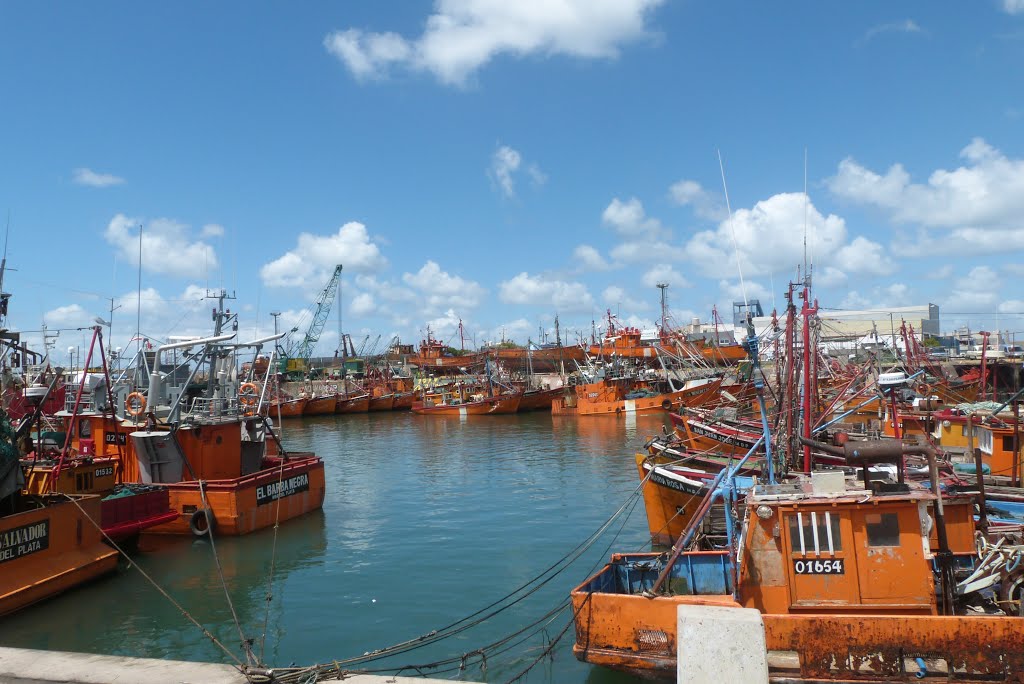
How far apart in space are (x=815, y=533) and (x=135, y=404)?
19614 mm

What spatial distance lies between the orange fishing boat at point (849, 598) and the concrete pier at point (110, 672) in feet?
17.1

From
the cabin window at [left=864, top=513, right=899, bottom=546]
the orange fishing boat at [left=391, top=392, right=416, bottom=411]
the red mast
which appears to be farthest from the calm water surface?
the orange fishing boat at [left=391, top=392, right=416, bottom=411]

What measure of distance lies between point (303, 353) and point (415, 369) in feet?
69.8

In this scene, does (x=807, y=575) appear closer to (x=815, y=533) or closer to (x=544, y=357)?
(x=815, y=533)

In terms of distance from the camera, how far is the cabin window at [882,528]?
34.8ft

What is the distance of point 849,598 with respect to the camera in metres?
10.7

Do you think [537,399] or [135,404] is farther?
[537,399]

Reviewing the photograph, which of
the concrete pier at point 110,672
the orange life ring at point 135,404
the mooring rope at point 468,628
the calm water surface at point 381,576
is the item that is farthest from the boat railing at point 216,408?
the concrete pier at point 110,672

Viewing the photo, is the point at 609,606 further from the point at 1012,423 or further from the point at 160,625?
the point at 1012,423

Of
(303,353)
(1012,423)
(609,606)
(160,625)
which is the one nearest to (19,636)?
(160,625)

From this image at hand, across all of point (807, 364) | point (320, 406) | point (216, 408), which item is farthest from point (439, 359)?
point (807, 364)

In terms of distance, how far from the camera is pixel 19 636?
1371 centimetres

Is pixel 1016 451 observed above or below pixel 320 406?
above

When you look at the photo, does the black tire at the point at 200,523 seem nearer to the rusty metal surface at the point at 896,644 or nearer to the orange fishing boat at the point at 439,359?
the rusty metal surface at the point at 896,644
